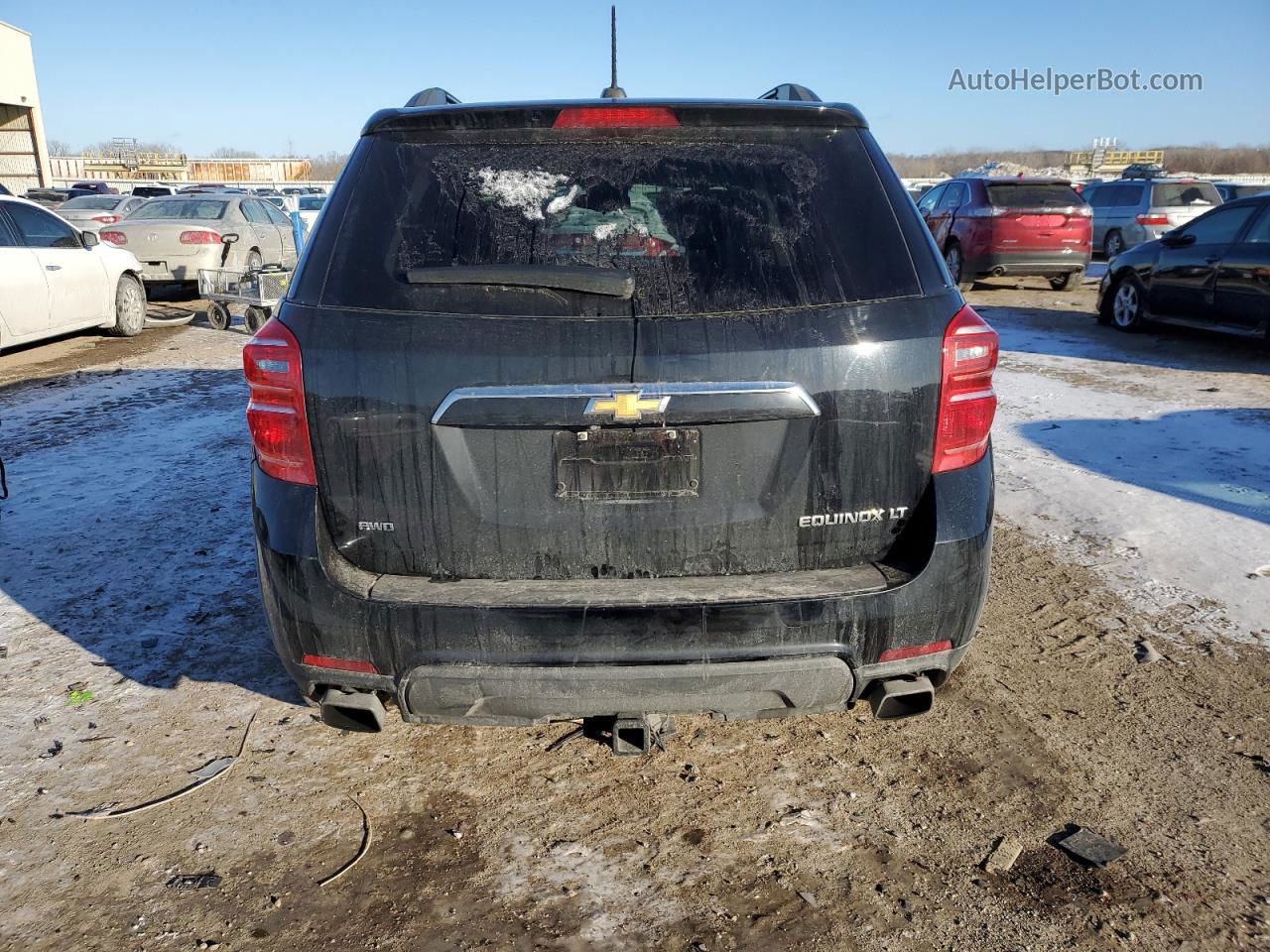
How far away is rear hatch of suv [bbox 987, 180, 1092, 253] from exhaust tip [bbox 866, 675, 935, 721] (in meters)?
13.2

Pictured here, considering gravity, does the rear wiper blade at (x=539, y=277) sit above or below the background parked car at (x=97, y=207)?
below

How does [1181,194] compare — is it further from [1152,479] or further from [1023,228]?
[1152,479]

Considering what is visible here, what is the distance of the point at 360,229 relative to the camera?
7.97 feet

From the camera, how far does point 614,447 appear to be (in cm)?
227

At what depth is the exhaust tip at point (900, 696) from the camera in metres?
2.46

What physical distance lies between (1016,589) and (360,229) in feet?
10.8

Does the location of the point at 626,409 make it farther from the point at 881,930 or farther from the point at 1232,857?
the point at 1232,857

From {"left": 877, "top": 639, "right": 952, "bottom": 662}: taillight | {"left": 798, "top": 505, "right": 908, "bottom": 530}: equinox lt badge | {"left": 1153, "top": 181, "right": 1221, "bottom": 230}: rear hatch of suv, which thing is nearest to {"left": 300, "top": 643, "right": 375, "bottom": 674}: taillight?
{"left": 798, "top": 505, "right": 908, "bottom": 530}: equinox lt badge

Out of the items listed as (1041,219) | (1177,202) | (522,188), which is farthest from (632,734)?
(1177,202)

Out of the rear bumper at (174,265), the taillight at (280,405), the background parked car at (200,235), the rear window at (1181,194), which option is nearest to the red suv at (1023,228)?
the rear window at (1181,194)

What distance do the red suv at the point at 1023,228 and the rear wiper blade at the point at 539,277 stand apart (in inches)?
507

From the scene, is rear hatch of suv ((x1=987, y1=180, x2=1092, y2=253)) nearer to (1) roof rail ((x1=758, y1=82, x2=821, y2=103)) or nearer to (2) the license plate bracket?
(1) roof rail ((x1=758, y1=82, x2=821, y2=103))

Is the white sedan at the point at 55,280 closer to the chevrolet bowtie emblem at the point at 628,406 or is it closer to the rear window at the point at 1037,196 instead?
the chevrolet bowtie emblem at the point at 628,406

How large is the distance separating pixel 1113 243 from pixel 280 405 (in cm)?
1982
